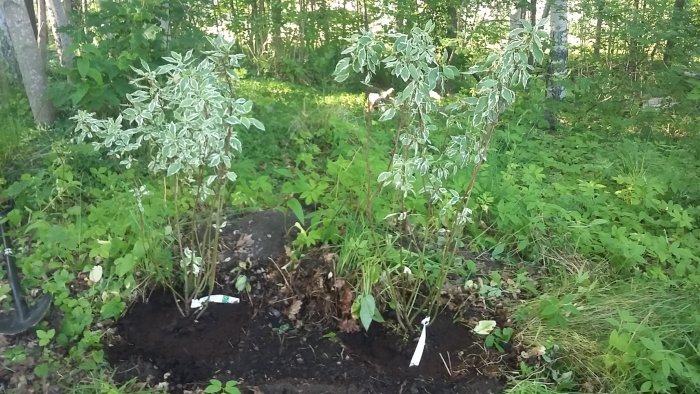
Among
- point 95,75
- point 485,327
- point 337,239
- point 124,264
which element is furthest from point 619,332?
point 95,75

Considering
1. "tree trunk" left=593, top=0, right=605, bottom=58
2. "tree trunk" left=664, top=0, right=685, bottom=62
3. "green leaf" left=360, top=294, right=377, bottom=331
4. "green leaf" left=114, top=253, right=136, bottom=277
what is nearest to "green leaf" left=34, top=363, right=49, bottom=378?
"green leaf" left=114, top=253, right=136, bottom=277

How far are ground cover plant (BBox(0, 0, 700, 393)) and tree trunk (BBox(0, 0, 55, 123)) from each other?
0.13 metres

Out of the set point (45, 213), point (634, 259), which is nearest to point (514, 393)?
point (634, 259)

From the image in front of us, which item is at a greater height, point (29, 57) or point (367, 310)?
point (29, 57)

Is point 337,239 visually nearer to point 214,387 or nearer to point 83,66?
point 214,387

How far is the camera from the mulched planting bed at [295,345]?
8.56 ft

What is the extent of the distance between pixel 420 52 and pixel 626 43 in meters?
4.99

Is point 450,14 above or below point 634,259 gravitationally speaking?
above

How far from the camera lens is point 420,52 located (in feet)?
7.34

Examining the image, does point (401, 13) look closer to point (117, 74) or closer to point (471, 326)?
point (117, 74)

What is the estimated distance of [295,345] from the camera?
2816mm

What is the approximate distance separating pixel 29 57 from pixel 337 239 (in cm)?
285

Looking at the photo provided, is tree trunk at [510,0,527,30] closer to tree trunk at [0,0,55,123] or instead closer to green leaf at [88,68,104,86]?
green leaf at [88,68,104,86]

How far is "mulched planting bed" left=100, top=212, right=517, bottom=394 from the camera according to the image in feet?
8.56
